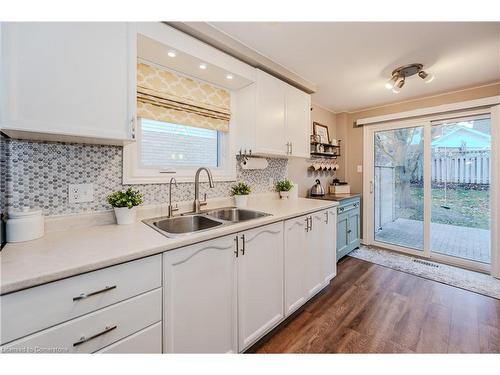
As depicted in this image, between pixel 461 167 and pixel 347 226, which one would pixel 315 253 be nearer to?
pixel 347 226

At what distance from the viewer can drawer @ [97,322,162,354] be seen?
866 mm

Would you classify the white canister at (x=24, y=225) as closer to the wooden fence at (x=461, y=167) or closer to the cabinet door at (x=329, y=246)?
the cabinet door at (x=329, y=246)

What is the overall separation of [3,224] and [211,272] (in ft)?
3.21

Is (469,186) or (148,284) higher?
(469,186)

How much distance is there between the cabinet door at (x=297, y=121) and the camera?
229 centimetres

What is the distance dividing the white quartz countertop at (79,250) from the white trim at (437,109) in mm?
3156

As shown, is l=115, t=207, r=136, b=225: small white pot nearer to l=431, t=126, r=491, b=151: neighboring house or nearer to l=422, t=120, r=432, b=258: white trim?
l=422, t=120, r=432, b=258: white trim

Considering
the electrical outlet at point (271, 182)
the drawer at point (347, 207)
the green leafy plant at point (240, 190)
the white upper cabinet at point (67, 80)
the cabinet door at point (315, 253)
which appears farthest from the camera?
the drawer at point (347, 207)

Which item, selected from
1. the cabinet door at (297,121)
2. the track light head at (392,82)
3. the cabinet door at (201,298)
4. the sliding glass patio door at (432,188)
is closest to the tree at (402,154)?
the sliding glass patio door at (432,188)

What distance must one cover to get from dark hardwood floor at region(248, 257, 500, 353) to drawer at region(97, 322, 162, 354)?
782 millimetres

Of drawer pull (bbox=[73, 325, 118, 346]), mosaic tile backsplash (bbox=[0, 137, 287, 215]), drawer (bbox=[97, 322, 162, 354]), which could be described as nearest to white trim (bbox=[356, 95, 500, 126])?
mosaic tile backsplash (bbox=[0, 137, 287, 215])
